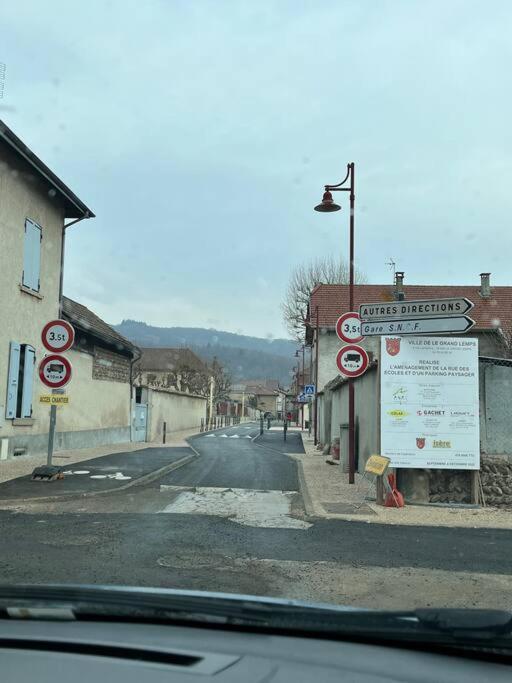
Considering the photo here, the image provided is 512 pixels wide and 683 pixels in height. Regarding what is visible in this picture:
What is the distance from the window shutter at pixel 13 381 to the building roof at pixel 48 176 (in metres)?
4.26

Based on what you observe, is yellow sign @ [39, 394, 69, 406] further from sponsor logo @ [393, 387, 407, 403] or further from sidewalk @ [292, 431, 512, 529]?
sponsor logo @ [393, 387, 407, 403]

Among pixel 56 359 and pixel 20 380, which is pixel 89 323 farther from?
pixel 56 359

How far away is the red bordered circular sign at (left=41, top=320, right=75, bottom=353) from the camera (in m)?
10.7

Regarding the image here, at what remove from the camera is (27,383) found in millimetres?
15125

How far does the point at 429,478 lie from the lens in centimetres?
937

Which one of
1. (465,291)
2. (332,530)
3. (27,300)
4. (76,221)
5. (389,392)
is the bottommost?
(332,530)

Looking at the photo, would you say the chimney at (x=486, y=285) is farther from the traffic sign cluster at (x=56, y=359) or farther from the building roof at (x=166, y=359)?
the building roof at (x=166, y=359)

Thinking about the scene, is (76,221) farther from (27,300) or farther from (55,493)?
(55,493)

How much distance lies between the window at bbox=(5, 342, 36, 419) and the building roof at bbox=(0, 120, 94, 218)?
423 centimetres

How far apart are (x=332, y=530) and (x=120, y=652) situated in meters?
5.70

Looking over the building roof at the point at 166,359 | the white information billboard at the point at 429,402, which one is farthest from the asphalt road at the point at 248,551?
the building roof at the point at 166,359

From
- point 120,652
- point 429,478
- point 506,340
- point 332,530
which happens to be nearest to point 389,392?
point 429,478

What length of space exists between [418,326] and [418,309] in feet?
0.86

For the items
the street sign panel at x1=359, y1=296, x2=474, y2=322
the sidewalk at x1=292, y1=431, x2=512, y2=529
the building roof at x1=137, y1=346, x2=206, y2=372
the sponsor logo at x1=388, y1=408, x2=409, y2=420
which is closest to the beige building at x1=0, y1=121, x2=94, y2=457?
the sidewalk at x1=292, y1=431, x2=512, y2=529
